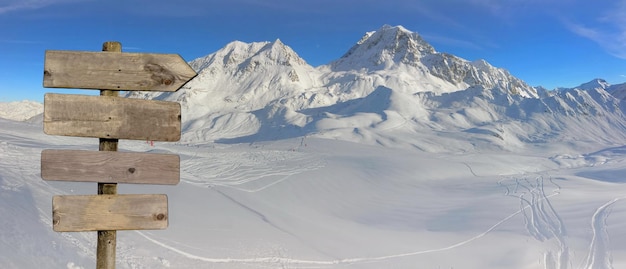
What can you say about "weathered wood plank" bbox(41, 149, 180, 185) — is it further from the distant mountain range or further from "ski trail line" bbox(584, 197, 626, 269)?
the distant mountain range

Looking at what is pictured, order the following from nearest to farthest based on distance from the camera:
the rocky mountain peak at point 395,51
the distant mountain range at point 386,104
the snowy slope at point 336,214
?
the snowy slope at point 336,214
the distant mountain range at point 386,104
the rocky mountain peak at point 395,51

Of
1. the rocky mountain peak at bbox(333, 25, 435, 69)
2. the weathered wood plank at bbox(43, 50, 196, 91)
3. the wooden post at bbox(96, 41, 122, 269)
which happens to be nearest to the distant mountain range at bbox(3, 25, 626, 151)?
the rocky mountain peak at bbox(333, 25, 435, 69)

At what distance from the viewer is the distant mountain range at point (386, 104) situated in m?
77.9

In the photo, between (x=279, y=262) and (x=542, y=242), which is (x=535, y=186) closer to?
(x=542, y=242)

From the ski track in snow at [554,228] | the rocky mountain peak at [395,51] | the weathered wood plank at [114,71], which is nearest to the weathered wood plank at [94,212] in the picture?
the weathered wood plank at [114,71]

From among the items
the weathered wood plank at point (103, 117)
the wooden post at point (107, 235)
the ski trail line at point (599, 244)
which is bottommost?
the ski trail line at point (599, 244)

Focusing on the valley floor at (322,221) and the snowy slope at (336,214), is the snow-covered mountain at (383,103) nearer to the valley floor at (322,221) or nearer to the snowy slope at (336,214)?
the snowy slope at (336,214)

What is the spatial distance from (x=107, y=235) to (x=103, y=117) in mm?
893

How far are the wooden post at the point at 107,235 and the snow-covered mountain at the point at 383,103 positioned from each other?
59935mm

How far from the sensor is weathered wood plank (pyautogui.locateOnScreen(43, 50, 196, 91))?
342 cm

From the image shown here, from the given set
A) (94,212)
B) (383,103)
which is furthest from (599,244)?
(383,103)

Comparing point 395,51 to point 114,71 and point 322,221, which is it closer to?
point 322,221

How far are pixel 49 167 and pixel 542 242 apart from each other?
463 inches

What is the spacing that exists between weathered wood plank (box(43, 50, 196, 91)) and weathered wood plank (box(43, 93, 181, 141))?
12cm
